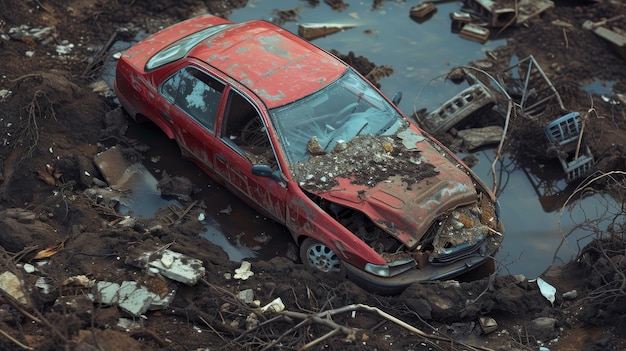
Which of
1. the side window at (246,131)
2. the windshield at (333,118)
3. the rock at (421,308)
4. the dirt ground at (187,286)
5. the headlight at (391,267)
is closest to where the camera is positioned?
the dirt ground at (187,286)

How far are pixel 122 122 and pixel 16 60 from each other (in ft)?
6.60

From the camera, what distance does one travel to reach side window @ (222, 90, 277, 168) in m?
6.61

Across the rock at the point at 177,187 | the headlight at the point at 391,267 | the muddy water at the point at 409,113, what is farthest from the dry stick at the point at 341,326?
the rock at the point at 177,187

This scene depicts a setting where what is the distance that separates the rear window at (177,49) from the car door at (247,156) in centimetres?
98

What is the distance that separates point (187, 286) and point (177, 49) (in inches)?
113

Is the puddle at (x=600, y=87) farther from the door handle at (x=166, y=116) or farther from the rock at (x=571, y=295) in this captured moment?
the door handle at (x=166, y=116)

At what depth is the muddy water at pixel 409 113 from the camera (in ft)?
23.0

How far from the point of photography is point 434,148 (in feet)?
22.1

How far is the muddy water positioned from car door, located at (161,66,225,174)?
61cm

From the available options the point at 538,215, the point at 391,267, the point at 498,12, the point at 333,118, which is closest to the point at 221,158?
the point at 333,118

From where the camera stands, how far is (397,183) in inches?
244

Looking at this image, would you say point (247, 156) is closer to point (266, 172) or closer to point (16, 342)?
point (266, 172)

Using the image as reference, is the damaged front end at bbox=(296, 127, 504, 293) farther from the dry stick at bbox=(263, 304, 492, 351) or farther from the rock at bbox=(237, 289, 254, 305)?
the rock at bbox=(237, 289, 254, 305)

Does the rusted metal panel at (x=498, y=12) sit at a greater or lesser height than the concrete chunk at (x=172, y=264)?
greater
